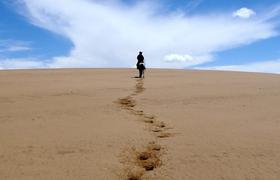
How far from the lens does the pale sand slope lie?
17.1ft

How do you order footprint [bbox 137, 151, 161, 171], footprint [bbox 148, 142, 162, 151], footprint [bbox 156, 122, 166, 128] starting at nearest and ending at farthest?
footprint [bbox 137, 151, 161, 171], footprint [bbox 148, 142, 162, 151], footprint [bbox 156, 122, 166, 128]

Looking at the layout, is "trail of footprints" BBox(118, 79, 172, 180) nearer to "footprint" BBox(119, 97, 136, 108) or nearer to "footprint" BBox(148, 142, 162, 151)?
"footprint" BBox(148, 142, 162, 151)

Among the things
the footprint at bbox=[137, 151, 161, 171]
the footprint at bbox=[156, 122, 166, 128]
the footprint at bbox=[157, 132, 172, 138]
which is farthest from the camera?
the footprint at bbox=[156, 122, 166, 128]

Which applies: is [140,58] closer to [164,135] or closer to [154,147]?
[164,135]

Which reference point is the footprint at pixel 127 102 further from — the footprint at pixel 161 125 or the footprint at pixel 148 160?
the footprint at pixel 148 160

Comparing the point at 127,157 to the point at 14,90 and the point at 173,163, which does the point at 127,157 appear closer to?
the point at 173,163

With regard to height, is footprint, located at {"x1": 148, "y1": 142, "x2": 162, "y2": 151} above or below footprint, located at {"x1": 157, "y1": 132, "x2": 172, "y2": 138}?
below

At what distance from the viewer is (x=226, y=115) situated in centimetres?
871

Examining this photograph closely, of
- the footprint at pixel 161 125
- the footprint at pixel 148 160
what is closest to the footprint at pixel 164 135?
the footprint at pixel 161 125

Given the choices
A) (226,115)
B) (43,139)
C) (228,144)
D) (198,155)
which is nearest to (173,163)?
(198,155)

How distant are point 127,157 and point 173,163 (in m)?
0.63

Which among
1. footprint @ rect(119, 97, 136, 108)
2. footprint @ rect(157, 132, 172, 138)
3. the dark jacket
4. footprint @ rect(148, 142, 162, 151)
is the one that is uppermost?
the dark jacket

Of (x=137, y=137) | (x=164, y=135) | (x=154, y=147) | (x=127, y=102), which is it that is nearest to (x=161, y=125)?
(x=164, y=135)

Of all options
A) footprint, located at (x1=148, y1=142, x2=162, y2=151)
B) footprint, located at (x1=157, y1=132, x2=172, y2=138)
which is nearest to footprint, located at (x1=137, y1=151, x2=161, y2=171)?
footprint, located at (x1=148, y1=142, x2=162, y2=151)
